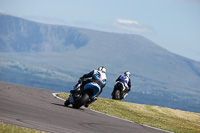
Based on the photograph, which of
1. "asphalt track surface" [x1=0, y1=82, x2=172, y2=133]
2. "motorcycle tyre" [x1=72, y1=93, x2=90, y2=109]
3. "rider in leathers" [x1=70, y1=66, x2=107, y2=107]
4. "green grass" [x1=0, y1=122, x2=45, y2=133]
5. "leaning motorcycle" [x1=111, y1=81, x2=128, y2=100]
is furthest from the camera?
"leaning motorcycle" [x1=111, y1=81, x2=128, y2=100]

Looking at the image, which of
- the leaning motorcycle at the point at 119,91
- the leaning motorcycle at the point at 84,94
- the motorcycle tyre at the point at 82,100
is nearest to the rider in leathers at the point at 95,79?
the leaning motorcycle at the point at 84,94

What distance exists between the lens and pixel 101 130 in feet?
43.1

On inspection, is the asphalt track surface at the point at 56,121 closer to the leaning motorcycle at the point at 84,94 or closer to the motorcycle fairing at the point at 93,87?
the leaning motorcycle at the point at 84,94

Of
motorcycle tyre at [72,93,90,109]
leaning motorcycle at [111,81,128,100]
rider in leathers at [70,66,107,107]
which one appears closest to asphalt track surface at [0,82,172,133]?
motorcycle tyre at [72,93,90,109]

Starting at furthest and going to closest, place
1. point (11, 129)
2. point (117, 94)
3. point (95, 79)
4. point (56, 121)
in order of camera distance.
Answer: point (117, 94), point (95, 79), point (56, 121), point (11, 129)

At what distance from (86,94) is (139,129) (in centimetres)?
340

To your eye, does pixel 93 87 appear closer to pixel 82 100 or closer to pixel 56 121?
pixel 82 100

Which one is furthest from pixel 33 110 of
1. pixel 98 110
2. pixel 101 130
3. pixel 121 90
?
pixel 121 90

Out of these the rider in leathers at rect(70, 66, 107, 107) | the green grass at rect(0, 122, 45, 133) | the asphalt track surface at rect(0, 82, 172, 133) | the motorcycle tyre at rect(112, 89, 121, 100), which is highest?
the rider in leathers at rect(70, 66, 107, 107)

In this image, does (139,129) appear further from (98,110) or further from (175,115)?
(175,115)

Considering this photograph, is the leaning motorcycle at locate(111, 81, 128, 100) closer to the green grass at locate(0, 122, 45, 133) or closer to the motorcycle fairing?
the motorcycle fairing

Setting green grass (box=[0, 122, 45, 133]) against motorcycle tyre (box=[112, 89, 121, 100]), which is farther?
motorcycle tyre (box=[112, 89, 121, 100])

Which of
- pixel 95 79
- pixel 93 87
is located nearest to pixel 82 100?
pixel 93 87

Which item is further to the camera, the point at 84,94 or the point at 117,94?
the point at 117,94
